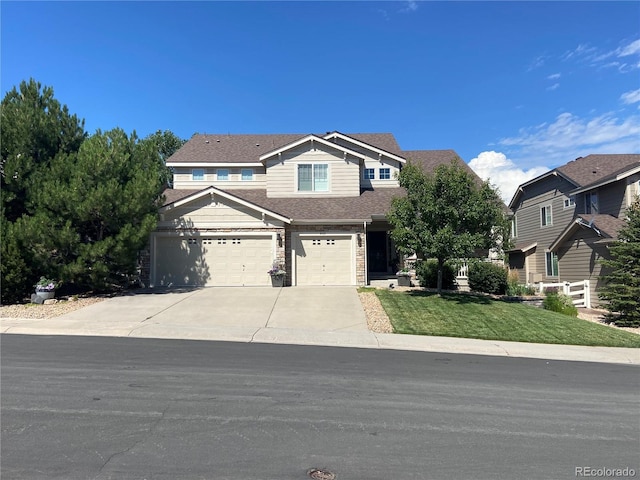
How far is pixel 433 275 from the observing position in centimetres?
2019

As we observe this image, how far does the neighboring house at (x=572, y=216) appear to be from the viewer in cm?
2038

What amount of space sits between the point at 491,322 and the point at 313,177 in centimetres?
1233

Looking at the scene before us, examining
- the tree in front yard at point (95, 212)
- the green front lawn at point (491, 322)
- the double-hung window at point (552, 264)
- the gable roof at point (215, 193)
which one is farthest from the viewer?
the double-hung window at point (552, 264)

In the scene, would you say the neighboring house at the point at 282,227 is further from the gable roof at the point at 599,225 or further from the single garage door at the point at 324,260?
the gable roof at the point at 599,225

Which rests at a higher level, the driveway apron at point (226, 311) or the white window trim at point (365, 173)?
the white window trim at point (365, 173)

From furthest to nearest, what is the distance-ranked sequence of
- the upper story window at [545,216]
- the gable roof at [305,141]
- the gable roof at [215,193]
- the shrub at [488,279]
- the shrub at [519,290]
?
the upper story window at [545,216] < the gable roof at [305,141] < the shrub at [519,290] < the shrub at [488,279] < the gable roof at [215,193]

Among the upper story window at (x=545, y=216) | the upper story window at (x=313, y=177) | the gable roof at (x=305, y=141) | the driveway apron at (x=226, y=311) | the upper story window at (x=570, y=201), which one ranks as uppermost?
the gable roof at (x=305, y=141)

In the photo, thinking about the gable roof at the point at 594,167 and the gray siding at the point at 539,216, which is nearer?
the gable roof at the point at 594,167

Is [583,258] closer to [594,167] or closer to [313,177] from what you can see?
[594,167]

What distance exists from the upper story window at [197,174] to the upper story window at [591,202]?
20.6 meters

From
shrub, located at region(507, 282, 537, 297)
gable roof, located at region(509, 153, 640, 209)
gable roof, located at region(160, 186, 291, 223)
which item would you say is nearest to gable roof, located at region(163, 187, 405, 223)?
gable roof, located at region(160, 186, 291, 223)

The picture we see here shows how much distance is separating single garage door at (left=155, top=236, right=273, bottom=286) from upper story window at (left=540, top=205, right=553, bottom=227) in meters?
17.3

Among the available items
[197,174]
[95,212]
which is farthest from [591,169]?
[95,212]
